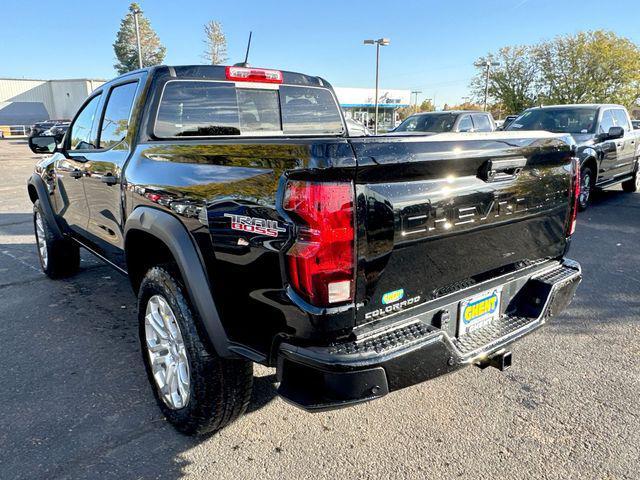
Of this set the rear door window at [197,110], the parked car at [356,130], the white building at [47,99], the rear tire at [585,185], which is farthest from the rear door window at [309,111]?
Result: the white building at [47,99]

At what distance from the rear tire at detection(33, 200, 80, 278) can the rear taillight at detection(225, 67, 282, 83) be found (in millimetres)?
2470

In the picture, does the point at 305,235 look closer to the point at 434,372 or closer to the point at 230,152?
the point at 230,152

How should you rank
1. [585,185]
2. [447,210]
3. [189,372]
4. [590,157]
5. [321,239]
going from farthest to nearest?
[585,185]
[590,157]
[189,372]
[447,210]
[321,239]

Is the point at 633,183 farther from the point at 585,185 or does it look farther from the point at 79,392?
the point at 79,392

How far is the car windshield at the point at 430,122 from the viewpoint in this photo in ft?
39.7

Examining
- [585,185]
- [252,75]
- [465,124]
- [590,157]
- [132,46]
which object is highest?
[132,46]

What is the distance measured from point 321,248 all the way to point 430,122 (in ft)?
37.6

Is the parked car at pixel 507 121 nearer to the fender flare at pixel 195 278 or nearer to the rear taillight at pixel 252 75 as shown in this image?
the rear taillight at pixel 252 75

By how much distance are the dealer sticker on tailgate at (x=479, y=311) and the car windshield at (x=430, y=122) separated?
1014cm

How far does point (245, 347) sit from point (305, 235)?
2.10ft

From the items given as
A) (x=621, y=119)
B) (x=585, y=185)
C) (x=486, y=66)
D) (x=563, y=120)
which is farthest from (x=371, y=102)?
(x=585, y=185)

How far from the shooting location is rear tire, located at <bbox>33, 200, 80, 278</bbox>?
15.7 feet

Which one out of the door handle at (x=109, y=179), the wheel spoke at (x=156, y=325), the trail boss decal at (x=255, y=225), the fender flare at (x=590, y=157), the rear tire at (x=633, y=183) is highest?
the door handle at (x=109, y=179)

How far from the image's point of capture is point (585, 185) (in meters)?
8.57
